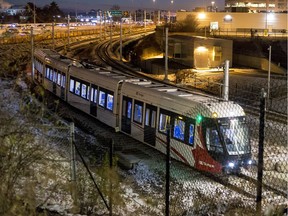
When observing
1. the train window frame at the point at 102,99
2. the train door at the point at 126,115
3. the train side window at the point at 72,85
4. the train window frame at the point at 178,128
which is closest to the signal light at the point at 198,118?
the train window frame at the point at 178,128

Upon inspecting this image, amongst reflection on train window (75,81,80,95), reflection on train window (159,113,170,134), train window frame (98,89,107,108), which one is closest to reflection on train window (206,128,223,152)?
reflection on train window (159,113,170,134)

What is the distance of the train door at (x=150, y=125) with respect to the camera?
16578 millimetres

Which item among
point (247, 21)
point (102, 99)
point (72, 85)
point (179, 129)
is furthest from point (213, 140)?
point (247, 21)

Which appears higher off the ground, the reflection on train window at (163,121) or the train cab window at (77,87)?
the train cab window at (77,87)

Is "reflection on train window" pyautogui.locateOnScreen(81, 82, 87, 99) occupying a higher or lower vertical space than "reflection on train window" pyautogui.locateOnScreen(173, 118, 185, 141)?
higher

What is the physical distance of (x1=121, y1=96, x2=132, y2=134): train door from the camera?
18398 millimetres

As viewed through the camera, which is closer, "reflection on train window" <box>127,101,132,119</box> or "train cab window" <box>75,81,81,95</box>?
"reflection on train window" <box>127,101,132,119</box>

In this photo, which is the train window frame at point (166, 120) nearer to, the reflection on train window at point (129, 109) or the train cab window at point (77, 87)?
the reflection on train window at point (129, 109)

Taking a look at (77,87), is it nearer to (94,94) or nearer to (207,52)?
(94,94)

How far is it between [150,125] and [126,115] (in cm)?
213

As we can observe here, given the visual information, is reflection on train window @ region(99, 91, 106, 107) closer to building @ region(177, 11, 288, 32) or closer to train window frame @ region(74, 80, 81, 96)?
train window frame @ region(74, 80, 81, 96)

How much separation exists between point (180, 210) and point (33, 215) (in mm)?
4287

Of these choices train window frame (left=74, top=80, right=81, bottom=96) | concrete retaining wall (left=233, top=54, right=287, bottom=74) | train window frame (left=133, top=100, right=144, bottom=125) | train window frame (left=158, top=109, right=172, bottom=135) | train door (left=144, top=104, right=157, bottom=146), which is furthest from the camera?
concrete retaining wall (left=233, top=54, right=287, bottom=74)

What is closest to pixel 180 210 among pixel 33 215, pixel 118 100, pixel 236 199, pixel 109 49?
pixel 236 199
